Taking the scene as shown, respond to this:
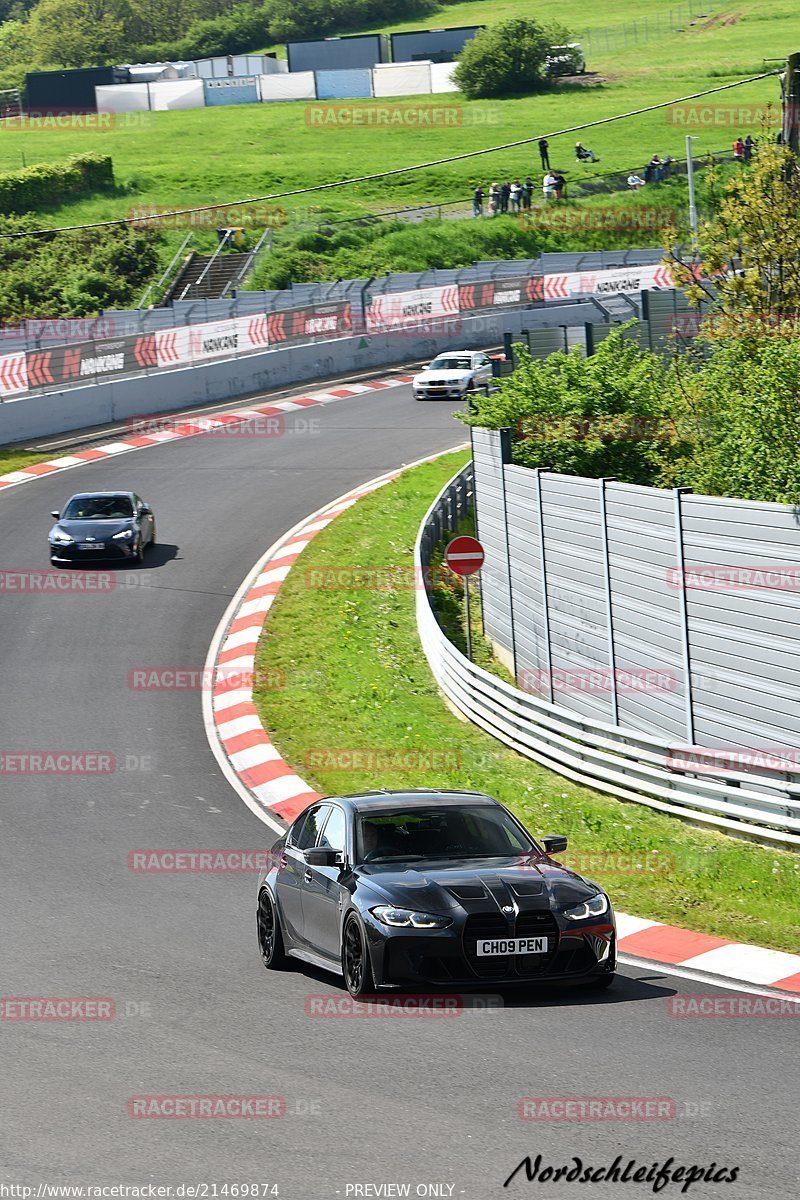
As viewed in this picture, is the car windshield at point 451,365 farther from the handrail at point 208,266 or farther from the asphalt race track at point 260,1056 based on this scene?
the asphalt race track at point 260,1056

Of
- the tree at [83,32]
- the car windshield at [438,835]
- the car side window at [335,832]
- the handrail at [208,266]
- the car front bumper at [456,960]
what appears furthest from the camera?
the tree at [83,32]

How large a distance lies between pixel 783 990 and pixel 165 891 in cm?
572

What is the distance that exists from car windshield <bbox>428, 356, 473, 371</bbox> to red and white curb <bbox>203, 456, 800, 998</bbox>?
8807 mm

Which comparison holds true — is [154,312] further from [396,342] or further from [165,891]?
[165,891]

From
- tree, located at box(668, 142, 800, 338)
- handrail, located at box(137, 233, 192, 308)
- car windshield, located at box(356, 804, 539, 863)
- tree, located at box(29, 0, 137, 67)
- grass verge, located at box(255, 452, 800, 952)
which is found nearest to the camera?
car windshield, located at box(356, 804, 539, 863)

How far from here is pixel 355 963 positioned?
1031 centimetres

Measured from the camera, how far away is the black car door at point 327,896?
10758mm

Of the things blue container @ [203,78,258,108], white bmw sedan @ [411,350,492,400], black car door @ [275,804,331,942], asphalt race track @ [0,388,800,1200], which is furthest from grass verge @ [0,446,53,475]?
blue container @ [203,78,258,108]

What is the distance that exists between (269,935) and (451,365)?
114 feet

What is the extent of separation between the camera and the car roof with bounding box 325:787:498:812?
37.2 ft

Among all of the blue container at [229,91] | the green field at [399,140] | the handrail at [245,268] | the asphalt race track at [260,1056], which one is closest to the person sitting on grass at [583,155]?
the green field at [399,140]

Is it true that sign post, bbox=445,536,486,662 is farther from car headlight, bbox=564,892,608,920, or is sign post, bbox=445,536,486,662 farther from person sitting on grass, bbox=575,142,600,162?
person sitting on grass, bbox=575,142,600,162

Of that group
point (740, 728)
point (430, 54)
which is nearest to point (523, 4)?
point (430, 54)

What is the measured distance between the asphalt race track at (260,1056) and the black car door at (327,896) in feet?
1.04
